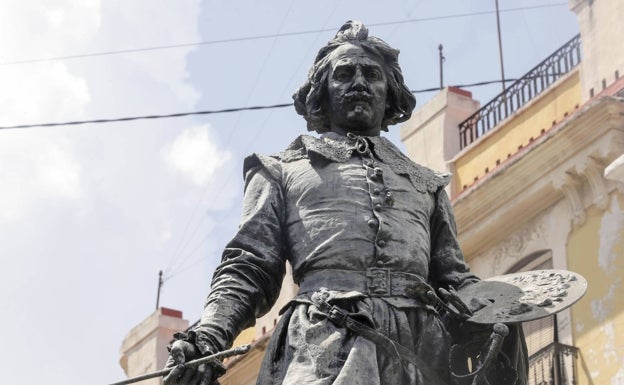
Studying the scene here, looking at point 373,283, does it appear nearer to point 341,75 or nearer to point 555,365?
point 341,75

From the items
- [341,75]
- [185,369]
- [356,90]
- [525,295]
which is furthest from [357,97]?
[185,369]

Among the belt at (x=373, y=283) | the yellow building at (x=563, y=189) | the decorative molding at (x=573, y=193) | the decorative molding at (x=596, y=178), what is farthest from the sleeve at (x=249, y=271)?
the decorative molding at (x=573, y=193)

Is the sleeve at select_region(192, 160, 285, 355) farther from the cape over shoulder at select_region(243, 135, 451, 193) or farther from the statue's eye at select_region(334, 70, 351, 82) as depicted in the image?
the statue's eye at select_region(334, 70, 351, 82)

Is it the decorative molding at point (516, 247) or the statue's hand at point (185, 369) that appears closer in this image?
the statue's hand at point (185, 369)

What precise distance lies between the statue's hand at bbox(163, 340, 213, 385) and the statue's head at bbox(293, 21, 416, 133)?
62.8 inches

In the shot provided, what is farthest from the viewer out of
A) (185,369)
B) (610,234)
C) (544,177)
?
(544,177)

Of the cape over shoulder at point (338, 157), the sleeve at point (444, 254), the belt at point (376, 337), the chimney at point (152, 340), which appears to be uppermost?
the chimney at point (152, 340)

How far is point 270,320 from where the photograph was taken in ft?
103

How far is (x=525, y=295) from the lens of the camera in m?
9.41

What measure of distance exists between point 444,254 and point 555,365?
50.7 feet

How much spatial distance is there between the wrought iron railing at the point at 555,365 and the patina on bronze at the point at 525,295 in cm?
1563

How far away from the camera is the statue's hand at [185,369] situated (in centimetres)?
895

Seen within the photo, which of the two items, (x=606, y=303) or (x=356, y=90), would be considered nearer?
(x=356, y=90)

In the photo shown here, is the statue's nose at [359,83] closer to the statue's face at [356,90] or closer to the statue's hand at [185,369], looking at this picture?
the statue's face at [356,90]
